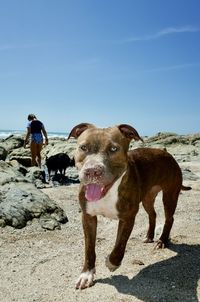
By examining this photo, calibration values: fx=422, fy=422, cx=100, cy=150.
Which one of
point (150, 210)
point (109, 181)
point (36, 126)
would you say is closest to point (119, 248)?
point (109, 181)

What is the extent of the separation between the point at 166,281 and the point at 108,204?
111 centimetres

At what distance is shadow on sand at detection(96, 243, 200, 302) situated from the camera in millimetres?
4441

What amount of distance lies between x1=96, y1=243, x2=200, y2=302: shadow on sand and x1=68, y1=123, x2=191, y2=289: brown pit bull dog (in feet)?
0.94

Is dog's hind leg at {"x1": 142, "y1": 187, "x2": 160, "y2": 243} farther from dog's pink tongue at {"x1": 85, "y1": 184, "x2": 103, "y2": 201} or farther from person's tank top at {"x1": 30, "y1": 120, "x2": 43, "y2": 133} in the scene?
person's tank top at {"x1": 30, "y1": 120, "x2": 43, "y2": 133}

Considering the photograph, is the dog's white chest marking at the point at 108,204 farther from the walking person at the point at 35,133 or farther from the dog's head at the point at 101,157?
the walking person at the point at 35,133

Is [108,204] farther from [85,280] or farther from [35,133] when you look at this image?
[35,133]

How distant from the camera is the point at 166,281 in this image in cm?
486

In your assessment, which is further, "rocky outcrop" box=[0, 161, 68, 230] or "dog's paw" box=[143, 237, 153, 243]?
"rocky outcrop" box=[0, 161, 68, 230]

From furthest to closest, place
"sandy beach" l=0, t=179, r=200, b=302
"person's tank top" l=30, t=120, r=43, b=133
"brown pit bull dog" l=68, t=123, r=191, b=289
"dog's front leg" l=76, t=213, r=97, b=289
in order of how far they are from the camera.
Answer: "person's tank top" l=30, t=120, r=43, b=133 → "dog's front leg" l=76, t=213, r=97, b=289 → "sandy beach" l=0, t=179, r=200, b=302 → "brown pit bull dog" l=68, t=123, r=191, b=289

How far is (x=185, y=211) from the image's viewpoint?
840 cm

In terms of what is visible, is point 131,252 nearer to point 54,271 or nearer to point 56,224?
point 54,271

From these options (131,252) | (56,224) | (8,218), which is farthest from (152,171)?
(8,218)

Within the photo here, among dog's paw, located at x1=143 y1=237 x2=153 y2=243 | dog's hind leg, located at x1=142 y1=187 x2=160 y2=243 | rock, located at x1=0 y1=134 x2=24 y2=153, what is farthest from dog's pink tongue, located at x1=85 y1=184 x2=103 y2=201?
rock, located at x1=0 y1=134 x2=24 y2=153

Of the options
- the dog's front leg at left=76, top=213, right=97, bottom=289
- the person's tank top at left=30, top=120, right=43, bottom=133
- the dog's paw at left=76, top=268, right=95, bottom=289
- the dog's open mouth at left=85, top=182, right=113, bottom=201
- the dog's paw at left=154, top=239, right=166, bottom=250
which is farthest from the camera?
the person's tank top at left=30, top=120, right=43, bottom=133
